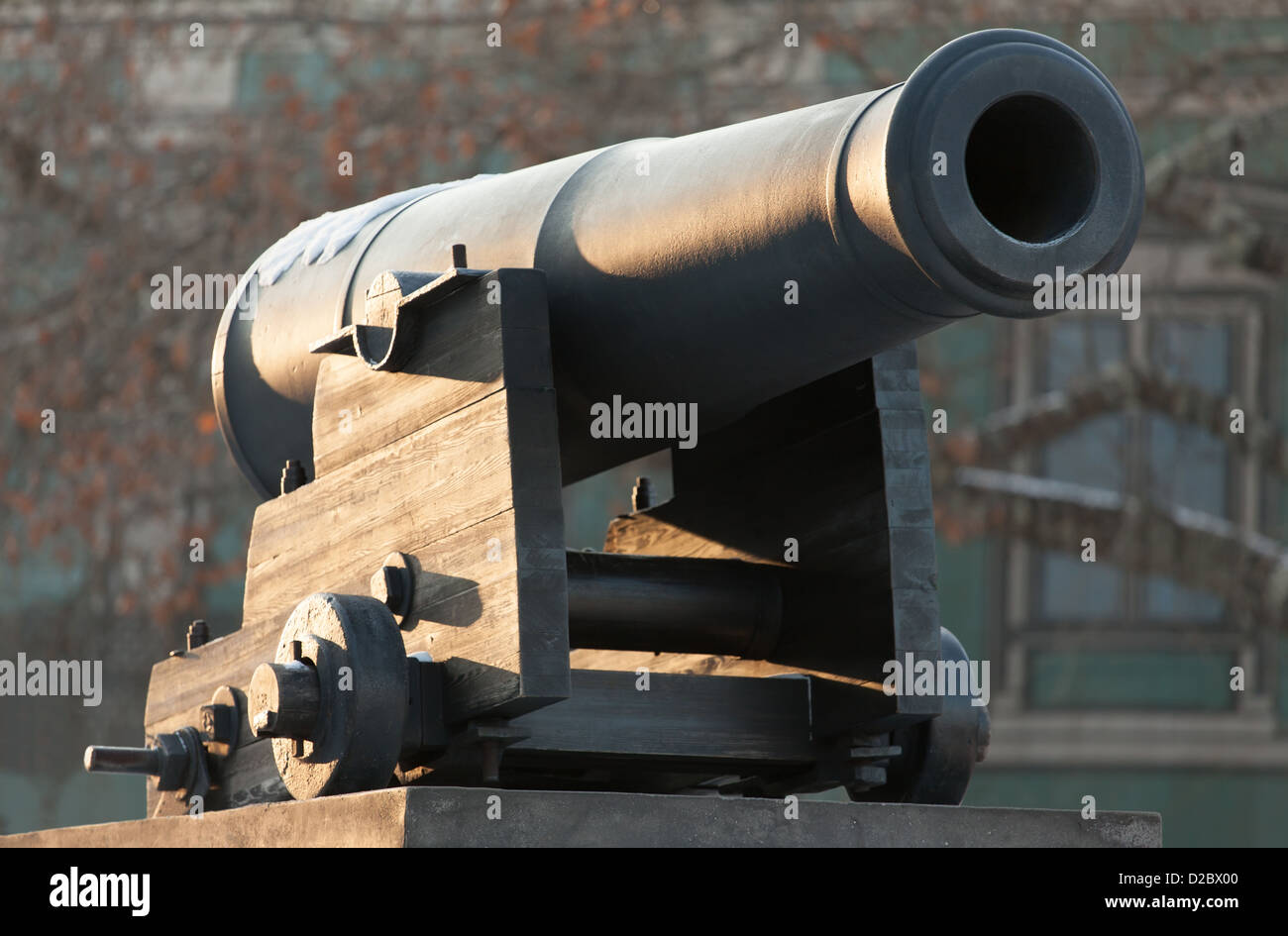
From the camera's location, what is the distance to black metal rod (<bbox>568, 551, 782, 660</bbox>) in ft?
11.5

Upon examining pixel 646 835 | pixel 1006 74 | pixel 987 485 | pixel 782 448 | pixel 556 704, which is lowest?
pixel 646 835

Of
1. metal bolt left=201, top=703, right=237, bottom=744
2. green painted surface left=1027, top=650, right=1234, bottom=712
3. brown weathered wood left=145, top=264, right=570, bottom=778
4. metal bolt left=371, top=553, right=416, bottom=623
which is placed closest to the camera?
brown weathered wood left=145, top=264, right=570, bottom=778

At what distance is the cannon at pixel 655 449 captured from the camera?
2.70 metres

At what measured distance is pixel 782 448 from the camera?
11.9 ft

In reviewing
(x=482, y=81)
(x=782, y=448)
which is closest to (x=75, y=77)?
(x=482, y=81)

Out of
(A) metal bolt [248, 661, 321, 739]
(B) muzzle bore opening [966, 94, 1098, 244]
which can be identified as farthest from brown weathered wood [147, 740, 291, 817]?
(B) muzzle bore opening [966, 94, 1098, 244]

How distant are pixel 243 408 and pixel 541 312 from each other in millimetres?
1276

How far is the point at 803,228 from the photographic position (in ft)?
9.16

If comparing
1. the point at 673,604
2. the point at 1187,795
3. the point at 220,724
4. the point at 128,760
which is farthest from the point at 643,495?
the point at 1187,795

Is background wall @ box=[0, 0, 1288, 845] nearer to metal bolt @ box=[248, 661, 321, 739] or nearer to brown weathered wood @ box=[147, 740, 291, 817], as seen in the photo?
brown weathered wood @ box=[147, 740, 291, 817]

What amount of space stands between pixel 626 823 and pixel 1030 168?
1.06 m

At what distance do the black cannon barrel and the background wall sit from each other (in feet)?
21.7

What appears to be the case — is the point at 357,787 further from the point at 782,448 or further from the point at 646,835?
the point at 782,448

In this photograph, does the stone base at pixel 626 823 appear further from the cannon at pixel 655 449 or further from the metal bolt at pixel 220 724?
the metal bolt at pixel 220 724
